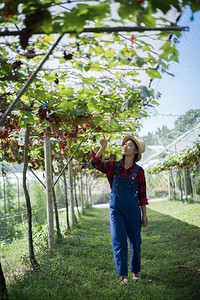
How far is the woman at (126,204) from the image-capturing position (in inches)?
122

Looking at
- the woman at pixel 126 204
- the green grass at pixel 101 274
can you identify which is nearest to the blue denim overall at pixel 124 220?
the woman at pixel 126 204

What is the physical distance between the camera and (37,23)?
1.61 meters

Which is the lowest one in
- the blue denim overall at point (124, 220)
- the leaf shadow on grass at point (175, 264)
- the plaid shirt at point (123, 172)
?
the leaf shadow on grass at point (175, 264)

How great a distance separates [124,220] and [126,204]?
0.19 m

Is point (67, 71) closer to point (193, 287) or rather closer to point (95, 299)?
point (95, 299)

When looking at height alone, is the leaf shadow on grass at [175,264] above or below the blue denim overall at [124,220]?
below

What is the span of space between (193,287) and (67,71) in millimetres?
2490

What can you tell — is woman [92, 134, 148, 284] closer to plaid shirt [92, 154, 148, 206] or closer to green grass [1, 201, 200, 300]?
plaid shirt [92, 154, 148, 206]

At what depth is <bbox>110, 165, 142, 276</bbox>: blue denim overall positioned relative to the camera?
10.2 feet

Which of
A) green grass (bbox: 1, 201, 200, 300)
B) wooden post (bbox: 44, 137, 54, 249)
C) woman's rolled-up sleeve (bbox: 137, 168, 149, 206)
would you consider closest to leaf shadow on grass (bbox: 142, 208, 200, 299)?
green grass (bbox: 1, 201, 200, 300)

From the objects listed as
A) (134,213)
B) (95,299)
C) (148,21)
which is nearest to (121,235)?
(134,213)

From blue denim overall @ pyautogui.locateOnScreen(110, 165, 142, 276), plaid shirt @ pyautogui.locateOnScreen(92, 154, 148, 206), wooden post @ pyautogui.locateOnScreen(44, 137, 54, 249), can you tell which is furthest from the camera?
wooden post @ pyautogui.locateOnScreen(44, 137, 54, 249)

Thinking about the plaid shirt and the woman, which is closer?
the woman

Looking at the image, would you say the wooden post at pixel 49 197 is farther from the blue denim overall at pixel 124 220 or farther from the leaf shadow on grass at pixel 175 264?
the blue denim overall at pixel 124 220
